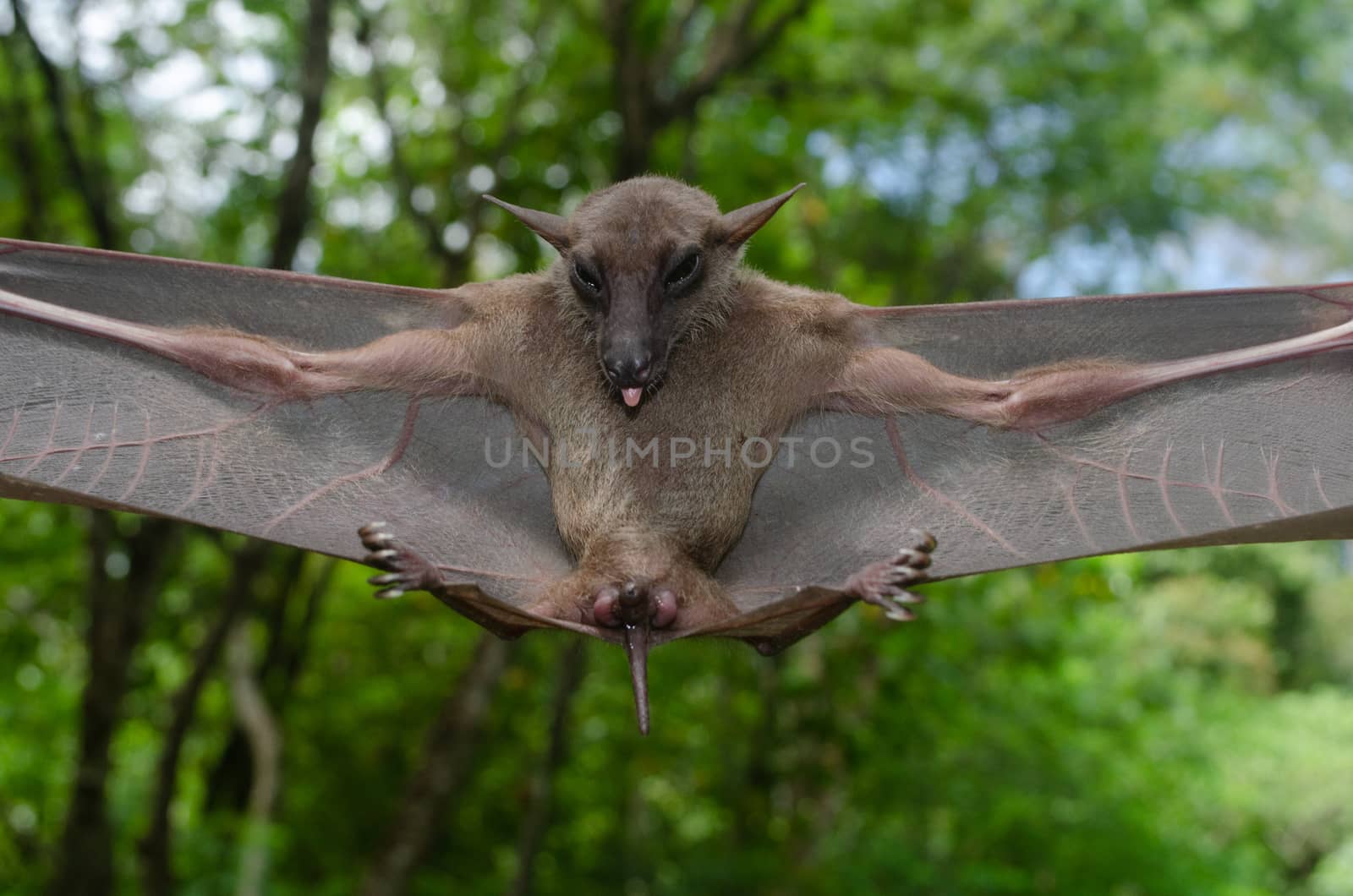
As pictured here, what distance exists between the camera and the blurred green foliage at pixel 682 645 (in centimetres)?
831

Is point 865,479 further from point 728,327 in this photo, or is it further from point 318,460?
point 318,460

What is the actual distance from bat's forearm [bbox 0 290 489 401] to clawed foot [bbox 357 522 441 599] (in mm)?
869

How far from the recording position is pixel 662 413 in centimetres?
358

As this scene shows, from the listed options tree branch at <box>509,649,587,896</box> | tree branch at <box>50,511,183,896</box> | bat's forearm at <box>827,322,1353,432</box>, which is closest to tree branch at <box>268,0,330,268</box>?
tree branch at <box>50,511,183,896</box>

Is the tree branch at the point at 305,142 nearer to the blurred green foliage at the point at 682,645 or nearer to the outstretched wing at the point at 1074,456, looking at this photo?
the blurred green foliage at the point at 682,645

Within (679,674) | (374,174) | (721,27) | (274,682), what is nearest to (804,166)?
(721,27)

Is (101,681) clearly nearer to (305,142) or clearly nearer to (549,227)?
(305,142)

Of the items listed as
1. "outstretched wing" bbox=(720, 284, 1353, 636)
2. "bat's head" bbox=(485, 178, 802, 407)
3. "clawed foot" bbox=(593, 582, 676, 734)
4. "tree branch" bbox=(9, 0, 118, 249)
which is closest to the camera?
"clawed foot" bbox=(593, 582, 676, 734)

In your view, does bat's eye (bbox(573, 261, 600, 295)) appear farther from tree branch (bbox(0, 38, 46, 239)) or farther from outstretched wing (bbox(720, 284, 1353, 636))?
tree branch (bbox(0, 38, 46, 239))

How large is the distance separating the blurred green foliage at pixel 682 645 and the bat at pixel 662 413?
340cm

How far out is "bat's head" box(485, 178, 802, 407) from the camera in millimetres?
3264

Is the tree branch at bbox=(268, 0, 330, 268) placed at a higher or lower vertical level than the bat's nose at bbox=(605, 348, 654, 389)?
higher

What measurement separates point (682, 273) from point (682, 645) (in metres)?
4.18

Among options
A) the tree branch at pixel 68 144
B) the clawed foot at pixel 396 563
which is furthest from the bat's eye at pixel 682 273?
the tree branch at pixel 68 144
